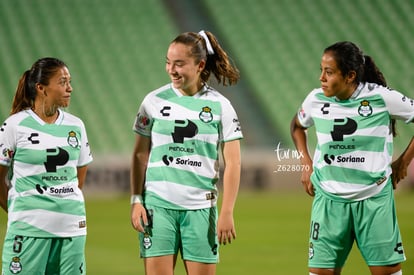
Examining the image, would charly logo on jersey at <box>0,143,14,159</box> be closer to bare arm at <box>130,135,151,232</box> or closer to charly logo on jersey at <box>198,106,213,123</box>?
bare arm at <box>130,135,151,232</box>

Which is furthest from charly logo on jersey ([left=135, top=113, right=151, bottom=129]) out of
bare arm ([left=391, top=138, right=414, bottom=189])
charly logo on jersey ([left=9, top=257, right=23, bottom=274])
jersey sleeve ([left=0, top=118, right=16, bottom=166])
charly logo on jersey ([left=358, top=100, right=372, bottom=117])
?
bare arm ([left=391, top=138, right=414, bottom=189])

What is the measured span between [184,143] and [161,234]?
1.64 ft

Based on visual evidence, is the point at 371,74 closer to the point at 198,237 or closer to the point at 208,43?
the point at 208,43

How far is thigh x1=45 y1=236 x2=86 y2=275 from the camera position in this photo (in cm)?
388

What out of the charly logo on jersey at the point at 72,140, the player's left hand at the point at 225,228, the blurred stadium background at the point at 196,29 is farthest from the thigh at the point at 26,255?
the blurred stadium background at the point at 196,29

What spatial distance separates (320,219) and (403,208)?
782 centimetres

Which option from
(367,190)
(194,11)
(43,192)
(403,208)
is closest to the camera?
(43,192)

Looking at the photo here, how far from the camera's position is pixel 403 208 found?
11.8 metres

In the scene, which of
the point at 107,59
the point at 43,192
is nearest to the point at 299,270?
the point at 43,192

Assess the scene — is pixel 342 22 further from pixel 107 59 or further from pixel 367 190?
pixel 367 190

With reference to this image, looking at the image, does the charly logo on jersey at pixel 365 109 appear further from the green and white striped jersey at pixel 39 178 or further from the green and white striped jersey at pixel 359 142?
the green and white striped jersey at pixel 39 178

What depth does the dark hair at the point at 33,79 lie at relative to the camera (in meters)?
4.00

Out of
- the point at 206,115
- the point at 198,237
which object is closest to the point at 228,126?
the point at 206,115

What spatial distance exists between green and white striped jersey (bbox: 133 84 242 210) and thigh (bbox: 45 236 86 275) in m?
0.49
